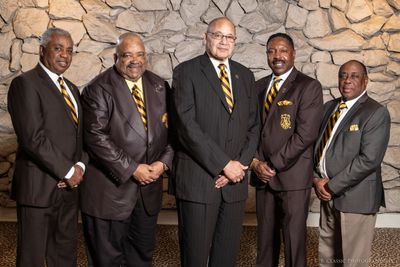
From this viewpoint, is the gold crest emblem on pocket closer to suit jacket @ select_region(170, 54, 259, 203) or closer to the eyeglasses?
suit jacket @ select_region(170, 54, 259, 203)

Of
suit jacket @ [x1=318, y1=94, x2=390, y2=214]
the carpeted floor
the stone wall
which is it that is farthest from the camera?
the stone wall

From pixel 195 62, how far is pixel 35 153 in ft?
3.21

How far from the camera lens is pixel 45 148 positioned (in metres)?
2.46

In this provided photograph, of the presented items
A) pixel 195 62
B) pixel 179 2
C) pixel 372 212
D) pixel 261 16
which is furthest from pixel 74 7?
pixel 372 212

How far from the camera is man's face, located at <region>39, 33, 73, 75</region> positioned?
2574 mm

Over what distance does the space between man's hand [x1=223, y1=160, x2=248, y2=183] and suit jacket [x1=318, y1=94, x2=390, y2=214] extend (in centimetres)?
58

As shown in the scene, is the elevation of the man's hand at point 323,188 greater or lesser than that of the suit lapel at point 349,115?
lesser

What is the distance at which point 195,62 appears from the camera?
2586mm

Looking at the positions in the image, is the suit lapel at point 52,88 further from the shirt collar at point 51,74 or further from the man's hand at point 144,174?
the man's hand at point 144,174

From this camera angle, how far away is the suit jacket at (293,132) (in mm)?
2762

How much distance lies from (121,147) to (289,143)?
972 mm

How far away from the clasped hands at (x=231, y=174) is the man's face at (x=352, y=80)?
81cm

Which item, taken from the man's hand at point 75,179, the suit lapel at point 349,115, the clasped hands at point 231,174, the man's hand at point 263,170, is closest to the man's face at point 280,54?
the suit lapel at point 349,115

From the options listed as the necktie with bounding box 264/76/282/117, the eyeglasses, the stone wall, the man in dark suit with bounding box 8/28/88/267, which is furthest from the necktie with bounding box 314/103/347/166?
the stone wall
